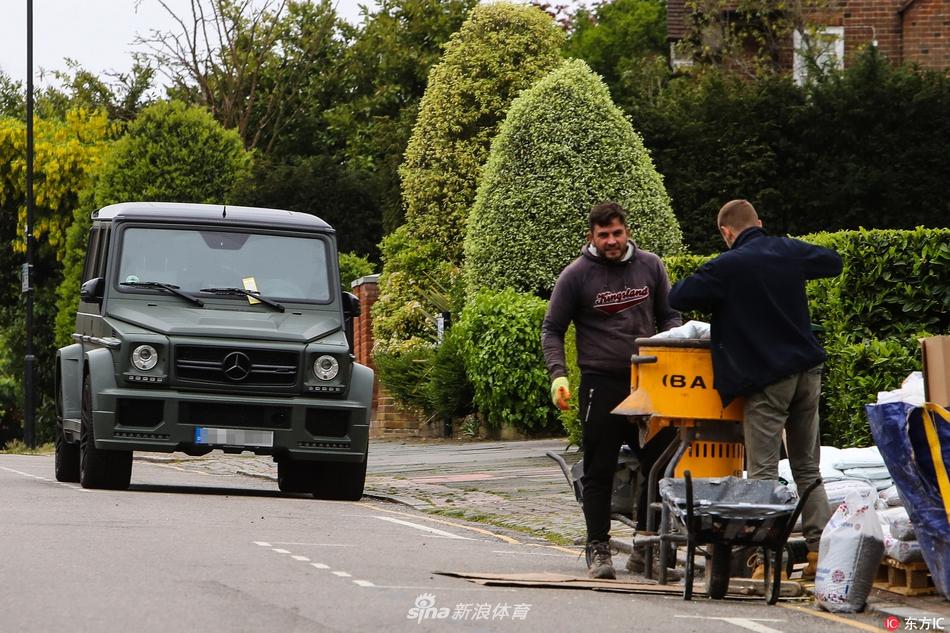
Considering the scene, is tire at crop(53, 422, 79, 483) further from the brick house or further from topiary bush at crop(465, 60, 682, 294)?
the brick house

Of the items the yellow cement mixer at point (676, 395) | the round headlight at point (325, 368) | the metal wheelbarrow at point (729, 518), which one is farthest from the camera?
the round headlight at point (325, 368)

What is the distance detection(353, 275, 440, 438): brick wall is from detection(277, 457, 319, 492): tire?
1041 centimetres

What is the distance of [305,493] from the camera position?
15984 millimetres

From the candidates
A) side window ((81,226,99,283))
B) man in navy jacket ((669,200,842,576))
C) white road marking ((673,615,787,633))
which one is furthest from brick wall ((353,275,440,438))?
white road marking ((673,615,787,633))

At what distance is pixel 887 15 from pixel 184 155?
1919 centimetres

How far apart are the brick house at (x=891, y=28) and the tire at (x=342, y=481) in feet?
63.1

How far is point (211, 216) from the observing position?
15.3 metres

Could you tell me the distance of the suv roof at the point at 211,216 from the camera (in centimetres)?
1527

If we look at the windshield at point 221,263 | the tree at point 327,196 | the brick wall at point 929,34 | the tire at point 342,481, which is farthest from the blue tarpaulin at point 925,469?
the tree at point 327,196

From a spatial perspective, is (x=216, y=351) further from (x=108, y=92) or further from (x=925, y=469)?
(x=108, y=92)

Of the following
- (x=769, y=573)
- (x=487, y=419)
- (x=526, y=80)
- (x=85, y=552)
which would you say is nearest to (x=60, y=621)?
(x=85, y=552)

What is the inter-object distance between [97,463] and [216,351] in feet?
4.82

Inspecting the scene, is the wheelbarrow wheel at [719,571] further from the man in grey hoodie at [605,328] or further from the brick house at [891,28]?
the brick house at [891,28]

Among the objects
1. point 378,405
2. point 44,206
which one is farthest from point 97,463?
point 44,206
